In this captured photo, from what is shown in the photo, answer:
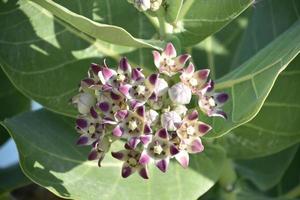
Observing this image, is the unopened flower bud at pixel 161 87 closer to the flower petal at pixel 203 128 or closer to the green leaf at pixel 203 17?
the flower petal at pixel 203 128

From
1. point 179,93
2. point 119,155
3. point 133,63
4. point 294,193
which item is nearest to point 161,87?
point 179,93

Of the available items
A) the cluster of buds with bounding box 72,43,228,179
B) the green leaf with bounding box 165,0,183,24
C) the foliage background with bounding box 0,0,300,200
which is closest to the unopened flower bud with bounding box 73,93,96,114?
the cluster of buds with bounding box 72,43,228,179

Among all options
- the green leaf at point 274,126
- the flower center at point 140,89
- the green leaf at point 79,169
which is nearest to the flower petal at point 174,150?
the flower center at point 140,89

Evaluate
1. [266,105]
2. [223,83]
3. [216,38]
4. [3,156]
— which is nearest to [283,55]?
[223,83]

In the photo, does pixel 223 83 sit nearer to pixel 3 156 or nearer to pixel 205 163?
pixel 205 163

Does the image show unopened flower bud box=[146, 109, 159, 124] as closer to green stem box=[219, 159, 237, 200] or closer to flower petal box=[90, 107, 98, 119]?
flower petal box=[90, 107, 98, 119]
